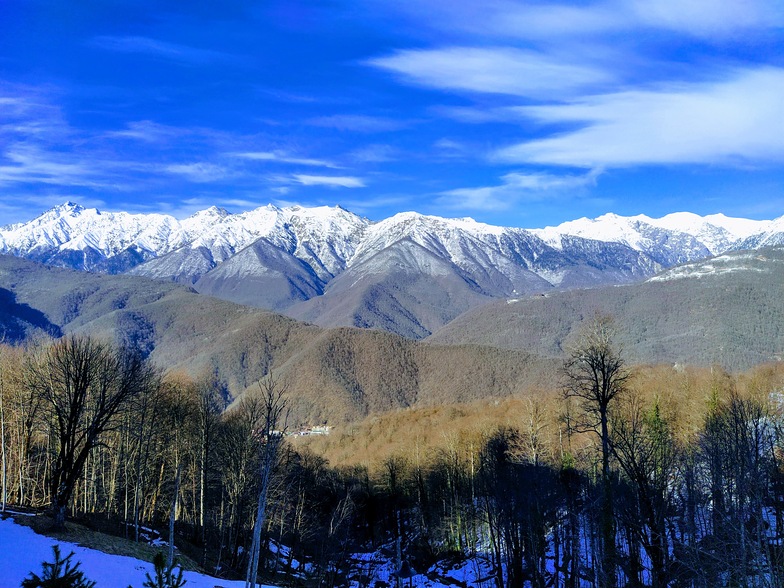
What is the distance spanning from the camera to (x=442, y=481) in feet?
220

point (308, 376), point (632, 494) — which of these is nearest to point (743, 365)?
point (308, 376)

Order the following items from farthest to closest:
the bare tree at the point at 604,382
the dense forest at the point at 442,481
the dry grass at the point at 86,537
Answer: the dry grass at the point at 86,537 < the dense forest at the point at 442,481 < the bare tree at the point at 604,382

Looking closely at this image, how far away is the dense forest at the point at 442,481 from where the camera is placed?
24594 millimetres

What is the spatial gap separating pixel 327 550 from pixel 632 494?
24.5 m

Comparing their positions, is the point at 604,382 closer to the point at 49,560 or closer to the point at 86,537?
the point at 49,560

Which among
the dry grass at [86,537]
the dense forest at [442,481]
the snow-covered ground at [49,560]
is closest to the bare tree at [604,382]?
the dense forest at [442,481]

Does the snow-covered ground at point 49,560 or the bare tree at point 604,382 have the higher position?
the bare tree at point 604,382

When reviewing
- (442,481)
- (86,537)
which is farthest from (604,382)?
(442,481)

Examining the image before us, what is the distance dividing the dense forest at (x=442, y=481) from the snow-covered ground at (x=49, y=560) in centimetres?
204

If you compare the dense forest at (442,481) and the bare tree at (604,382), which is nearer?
the bare tree at (604,382)

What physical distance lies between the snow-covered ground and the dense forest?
2037mm

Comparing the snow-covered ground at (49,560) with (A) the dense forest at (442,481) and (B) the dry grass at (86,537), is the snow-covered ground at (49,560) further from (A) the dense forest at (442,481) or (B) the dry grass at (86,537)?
(A) the dense forest at (442,481)

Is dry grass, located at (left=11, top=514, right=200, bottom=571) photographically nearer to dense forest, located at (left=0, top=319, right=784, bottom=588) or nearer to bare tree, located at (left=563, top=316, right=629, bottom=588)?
dense forest, located at (left=0, top=319, right=784, bottom=588)

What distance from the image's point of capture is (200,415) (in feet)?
141
